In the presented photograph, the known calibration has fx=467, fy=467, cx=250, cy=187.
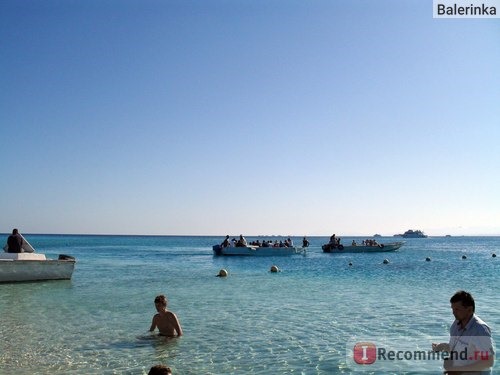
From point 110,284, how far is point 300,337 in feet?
50.8

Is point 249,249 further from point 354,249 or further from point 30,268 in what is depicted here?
point 30,268

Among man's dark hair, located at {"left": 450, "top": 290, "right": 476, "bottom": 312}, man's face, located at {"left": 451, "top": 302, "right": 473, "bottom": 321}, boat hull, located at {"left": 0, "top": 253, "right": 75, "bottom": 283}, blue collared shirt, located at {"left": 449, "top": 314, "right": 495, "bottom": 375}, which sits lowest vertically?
boat hull, located at {"left": 0, "top": 253, "right": 75, "bottom": 283}

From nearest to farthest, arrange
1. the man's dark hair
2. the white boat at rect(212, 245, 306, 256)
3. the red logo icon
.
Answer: the man's dark hair, the red logo icon, the white boat at rect(212, 245, 306, 256)

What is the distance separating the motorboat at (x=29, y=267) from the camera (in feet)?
71.5

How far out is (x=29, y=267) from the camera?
22.2 metres

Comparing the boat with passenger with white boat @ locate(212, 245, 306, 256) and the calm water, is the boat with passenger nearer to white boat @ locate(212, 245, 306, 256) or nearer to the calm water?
white boat @ locate(212, 245, 306, 256)

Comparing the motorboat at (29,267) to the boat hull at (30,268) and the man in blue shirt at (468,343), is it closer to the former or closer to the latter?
the boat hull at (30,268)

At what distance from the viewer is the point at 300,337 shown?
38.4 ft

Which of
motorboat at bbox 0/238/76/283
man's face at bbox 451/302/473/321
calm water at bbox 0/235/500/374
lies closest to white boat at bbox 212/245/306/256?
calm water at bbox 0/235/500/374

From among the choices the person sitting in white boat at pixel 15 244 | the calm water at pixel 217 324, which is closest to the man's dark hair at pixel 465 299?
the calm water at pixel 217 324

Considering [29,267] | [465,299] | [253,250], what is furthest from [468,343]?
[253,250]

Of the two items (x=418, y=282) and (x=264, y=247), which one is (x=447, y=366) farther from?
(x=264, y=247)

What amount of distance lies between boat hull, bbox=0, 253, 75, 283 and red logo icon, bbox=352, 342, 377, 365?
17.0m

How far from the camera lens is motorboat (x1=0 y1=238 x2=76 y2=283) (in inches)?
858
